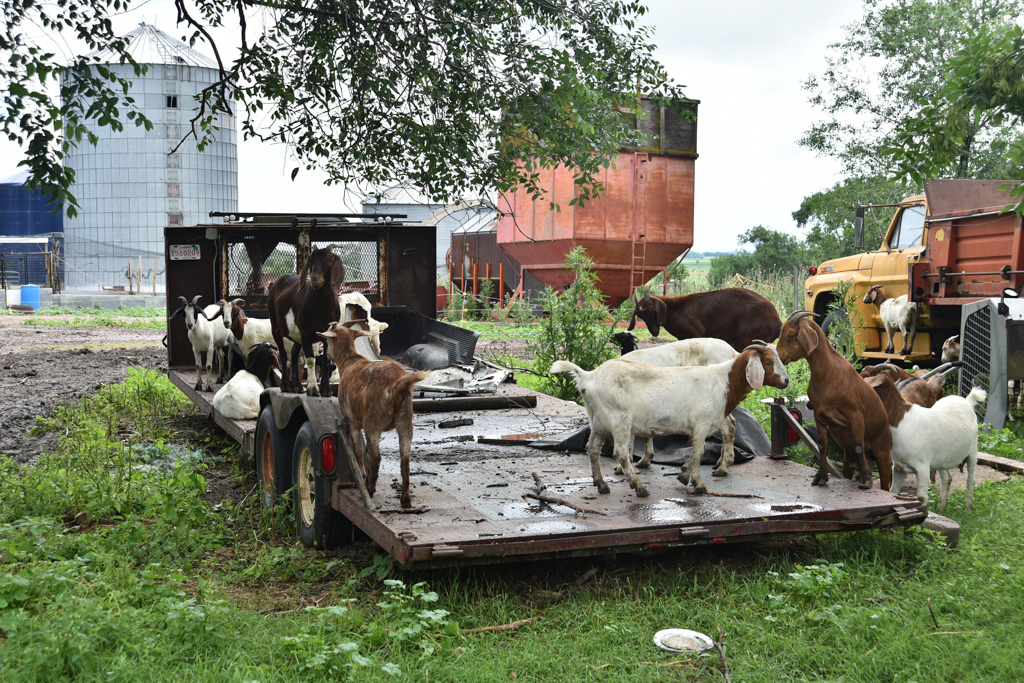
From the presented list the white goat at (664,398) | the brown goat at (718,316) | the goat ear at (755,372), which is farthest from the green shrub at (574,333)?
the goat ear at (755,372)

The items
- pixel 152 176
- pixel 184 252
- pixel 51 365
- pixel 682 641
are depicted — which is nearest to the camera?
pixel 682 641

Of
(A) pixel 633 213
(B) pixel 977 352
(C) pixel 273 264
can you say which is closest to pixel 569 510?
(B) pixel 977 352

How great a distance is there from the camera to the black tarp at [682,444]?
5.65 meters

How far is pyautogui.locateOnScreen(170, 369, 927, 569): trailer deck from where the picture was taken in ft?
12.7

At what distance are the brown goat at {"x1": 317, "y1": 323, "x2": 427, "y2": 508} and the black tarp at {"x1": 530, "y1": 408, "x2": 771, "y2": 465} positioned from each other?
5.25 feet

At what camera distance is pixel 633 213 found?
19.1 meters

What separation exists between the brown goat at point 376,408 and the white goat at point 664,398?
0.85 m

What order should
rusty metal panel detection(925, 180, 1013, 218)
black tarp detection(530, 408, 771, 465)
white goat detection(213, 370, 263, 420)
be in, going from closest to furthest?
black tarp detection(530, 408, 771, 465)
white goat detection(213, 370, 263, 420)
rusty metal panel detection(925, 180, 1013, 218)

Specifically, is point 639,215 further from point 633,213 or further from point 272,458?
point 272,458

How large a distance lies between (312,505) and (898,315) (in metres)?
8.41

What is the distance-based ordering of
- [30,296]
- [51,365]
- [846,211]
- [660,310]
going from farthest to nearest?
[30,296] < [846,211] < [51,365] < [660,310]

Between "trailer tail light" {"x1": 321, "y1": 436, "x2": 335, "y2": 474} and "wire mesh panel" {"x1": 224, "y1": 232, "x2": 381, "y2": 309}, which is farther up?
"wire mesh panel" {"x1": 224, "y1": 232, "x2": 381, "y2": 309}

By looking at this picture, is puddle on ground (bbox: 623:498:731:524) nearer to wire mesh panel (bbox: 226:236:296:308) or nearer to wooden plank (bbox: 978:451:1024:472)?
wooden plank (bbox: 978:451:1024:472)

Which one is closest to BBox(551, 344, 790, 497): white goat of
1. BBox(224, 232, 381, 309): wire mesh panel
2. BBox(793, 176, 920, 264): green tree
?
BBox(224, 232, 381, 309): wire mesh panel
